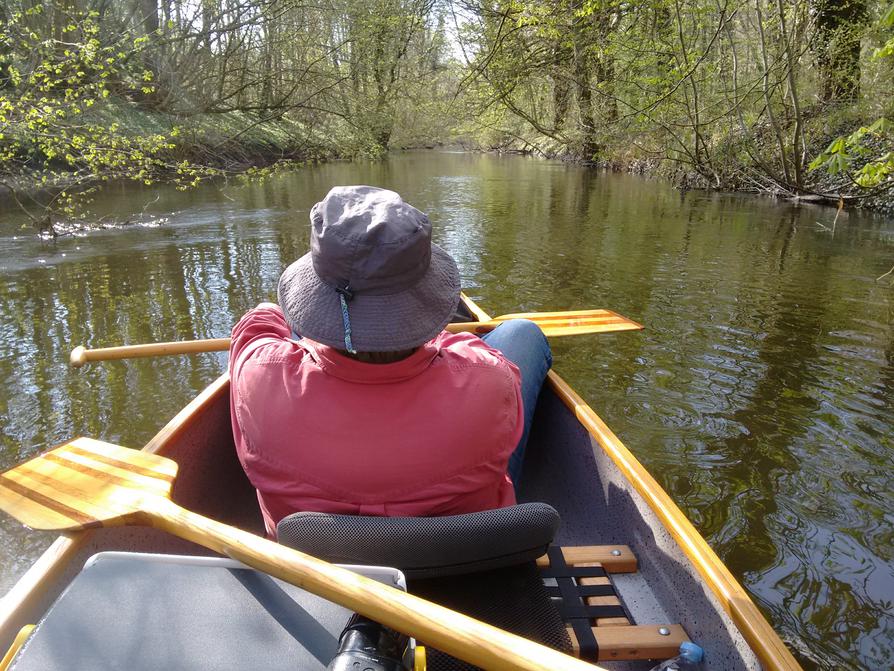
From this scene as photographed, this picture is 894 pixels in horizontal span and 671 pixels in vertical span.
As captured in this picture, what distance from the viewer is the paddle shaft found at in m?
1.04

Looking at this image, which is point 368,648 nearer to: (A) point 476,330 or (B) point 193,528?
(B) point 193,528

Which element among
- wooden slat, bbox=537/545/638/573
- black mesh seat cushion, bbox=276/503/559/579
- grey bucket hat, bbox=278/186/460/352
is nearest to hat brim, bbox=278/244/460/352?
grey bucket hat, bbox=278/186/460/352

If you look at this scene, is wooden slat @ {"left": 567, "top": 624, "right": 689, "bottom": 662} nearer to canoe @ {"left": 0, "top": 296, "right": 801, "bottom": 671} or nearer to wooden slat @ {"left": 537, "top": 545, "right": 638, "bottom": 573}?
canoe @ {"left": 0, "top": 296, "right": 801, "bottom": 671}

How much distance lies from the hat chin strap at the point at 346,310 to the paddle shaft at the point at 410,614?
1.38 ft

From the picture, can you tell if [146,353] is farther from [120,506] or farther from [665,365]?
[665,365]

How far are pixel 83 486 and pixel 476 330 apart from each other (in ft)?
7.07

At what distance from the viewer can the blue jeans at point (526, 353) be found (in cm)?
260

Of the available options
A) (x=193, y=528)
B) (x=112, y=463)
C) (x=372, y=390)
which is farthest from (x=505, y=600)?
(x=112, y=463)

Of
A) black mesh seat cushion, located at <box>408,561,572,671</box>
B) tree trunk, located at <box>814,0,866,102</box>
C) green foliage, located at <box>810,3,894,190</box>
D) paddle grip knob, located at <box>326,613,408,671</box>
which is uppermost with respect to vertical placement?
tree trunk, located at <box>814,0,866,102</box>

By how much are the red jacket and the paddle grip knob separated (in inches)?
11.4

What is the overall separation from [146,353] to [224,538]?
233 centimetres

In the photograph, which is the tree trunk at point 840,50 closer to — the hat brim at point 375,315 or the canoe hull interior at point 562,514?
the canoe hull interior at point 562,514

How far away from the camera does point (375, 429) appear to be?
133cm

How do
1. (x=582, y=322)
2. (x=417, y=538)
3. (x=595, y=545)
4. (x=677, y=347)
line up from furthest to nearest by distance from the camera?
(x=677, y=347)
(x=582, y=322)
(x=595, y=545)
(x=417, y=538)
